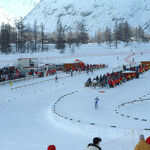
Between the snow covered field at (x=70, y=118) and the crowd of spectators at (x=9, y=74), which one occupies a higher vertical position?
the crowd of spectators at (x=9, y=74)

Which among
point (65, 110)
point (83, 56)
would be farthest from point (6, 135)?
point (83, 56)

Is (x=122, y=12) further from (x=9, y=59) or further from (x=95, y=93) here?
(x=95, y=93)

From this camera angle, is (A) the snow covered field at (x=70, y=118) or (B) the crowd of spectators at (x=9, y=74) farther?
(B) the crowd of spectators at (x=9, y=74)

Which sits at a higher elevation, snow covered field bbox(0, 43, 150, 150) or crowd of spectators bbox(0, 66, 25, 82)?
crowd of spectators bbox(0, 66, 25, 82)

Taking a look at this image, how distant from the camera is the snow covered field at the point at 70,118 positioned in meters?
10.2

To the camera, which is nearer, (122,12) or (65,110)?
(65,110)

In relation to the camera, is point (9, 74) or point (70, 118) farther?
point (9, 74)

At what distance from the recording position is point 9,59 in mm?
43438

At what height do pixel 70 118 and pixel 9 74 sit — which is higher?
pixel 9 74

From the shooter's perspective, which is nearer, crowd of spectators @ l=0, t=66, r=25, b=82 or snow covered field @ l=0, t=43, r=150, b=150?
snow covered field @ l=0, t=43, r=150, b=150

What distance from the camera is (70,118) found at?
1327 centimetres

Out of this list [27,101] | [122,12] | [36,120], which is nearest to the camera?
[36,120]

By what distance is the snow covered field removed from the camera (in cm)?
1019

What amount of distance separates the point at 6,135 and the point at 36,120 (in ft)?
8.90
